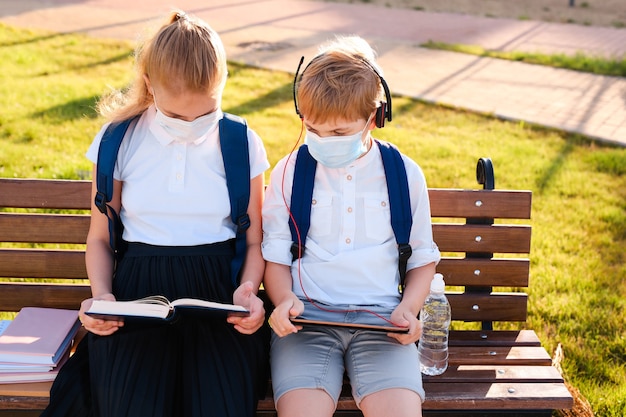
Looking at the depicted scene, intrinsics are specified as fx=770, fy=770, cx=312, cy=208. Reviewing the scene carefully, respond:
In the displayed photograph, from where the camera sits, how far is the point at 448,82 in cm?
904

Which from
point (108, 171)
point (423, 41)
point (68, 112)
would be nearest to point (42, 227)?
point (108, 171)

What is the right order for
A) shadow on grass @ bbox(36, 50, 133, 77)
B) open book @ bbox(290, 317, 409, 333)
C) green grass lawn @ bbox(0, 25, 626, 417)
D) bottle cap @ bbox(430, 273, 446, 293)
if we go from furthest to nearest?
shadow on grass @ bbox(36, 50, 133, 77) → green grass lawn @ bbox(0, 25, 626, 417) → bottle cap @ bbox(430, 273, 446, 293) → open book @ bbox(290, 317, 409, 333)

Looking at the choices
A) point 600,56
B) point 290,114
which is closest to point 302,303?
point 290,114

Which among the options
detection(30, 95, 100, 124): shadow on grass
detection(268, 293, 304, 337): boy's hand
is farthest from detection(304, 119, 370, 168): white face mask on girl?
detection(30, 95, 100, 124): shadow on grass

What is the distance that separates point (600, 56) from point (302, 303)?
30.7ft

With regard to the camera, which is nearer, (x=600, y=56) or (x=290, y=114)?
(x=290, y=114)

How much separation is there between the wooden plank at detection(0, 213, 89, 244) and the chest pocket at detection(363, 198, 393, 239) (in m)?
1.28

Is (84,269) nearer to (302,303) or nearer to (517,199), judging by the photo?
(302,303)

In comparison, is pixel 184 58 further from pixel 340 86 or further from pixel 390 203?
pixel 390 203

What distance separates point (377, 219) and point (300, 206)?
0.30 m

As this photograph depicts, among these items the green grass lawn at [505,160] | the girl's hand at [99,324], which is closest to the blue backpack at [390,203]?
the girl's hand at [99,324]

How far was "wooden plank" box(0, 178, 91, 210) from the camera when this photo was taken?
3.35 metres

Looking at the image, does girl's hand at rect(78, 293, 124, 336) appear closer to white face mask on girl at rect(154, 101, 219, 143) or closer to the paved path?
white face mask on girl at rect(154, 101, 219, 143)

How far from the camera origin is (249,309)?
8.98 ft
